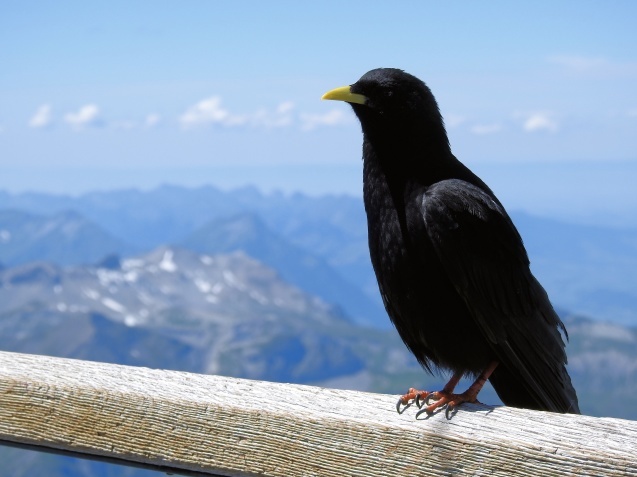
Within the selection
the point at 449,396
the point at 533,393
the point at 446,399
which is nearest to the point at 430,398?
the point at 446,399

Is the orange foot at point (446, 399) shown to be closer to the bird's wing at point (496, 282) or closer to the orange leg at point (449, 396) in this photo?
the orange leg at point (449, 396)

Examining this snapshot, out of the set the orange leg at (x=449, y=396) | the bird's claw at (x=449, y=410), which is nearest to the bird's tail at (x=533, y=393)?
the orange leg at (x=449, y=396)

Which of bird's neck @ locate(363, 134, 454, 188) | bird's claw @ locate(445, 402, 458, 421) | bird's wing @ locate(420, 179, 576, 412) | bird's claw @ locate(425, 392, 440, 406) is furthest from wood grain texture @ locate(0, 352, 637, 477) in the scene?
bird's neck @ locate(363, 134, 454, 188)

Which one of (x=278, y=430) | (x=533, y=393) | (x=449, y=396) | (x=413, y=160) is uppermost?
(x=413, y=160)

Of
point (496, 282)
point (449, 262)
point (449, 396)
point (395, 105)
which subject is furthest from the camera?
point (395, 105)

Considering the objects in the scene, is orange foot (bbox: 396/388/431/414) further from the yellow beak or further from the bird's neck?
the yellow beak

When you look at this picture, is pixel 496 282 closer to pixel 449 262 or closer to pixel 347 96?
pixel 449 262
